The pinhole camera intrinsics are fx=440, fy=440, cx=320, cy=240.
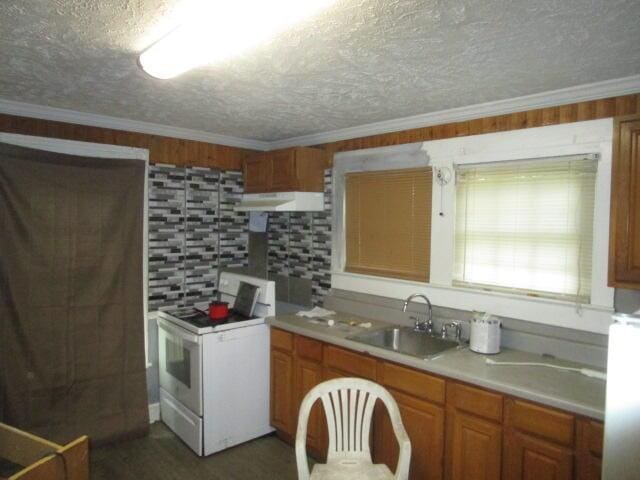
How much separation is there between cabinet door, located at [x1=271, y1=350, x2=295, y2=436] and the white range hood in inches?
41.8

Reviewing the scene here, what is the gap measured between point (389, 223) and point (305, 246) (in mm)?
858

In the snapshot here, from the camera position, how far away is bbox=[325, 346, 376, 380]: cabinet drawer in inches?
100

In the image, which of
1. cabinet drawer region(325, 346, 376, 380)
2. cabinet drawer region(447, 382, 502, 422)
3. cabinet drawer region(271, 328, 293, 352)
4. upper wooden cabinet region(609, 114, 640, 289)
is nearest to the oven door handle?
cabinet drawer region(271, 328, 293, 352)

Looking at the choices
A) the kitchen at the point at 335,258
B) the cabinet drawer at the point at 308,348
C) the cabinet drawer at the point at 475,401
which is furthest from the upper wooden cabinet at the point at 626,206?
the cabinet drawer at the point at 308,348

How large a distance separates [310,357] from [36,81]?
2.20 meters

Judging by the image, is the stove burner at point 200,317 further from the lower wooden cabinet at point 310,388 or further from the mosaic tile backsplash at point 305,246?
the mosaic tile backsplash at point 305,246

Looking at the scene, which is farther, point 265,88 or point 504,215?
point 504,215

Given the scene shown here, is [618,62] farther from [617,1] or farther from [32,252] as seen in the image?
[32,252]

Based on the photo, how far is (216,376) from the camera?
9.78ft

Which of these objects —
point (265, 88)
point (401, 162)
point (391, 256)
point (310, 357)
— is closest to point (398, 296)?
point (391, 256)

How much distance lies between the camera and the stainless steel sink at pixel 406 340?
2729 millimetres

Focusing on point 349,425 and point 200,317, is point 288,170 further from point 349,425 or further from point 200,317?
point 349,425

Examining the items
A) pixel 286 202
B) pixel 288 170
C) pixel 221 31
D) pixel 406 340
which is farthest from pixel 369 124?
pixel 221 31

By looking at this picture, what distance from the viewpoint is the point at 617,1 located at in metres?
1.35
